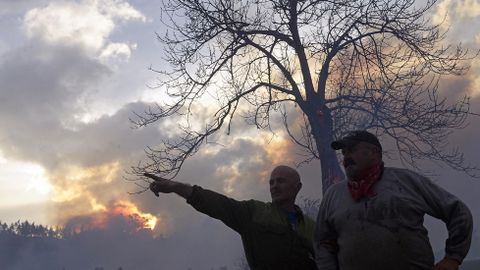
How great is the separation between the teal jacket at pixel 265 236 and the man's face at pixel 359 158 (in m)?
0.80

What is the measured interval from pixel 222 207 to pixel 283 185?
648mm

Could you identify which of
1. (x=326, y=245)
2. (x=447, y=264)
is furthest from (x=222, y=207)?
(x=447, y=264)

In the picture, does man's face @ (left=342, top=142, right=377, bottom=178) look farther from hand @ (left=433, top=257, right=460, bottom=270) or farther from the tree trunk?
the tree trunk

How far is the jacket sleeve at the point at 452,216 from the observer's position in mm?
3002

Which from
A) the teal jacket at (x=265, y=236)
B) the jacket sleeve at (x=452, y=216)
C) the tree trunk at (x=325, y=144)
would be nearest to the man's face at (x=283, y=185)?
the teal jacket at (x=265, y=236)

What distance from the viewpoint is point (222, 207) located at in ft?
12.2

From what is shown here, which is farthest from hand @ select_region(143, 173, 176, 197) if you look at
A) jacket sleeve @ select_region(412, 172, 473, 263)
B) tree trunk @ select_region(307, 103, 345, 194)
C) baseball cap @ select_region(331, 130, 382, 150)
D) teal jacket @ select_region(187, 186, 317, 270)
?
tree trunk @ select_region(307, 103, 345, 194)

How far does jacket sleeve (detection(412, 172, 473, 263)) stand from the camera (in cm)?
300

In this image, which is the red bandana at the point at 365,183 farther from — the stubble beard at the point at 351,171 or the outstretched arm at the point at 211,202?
the outstretched arm at the point at 211,202

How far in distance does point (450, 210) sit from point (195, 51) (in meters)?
8.45

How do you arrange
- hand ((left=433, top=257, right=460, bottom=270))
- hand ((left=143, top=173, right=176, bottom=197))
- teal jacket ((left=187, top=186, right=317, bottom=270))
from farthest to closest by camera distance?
teal jacket ((left=187, top=186, right=317, bottom=270))
hand ((left=143, top=173, right=176, bottom=197))
hand ((left=433, top=257, right=460, bottom=270))

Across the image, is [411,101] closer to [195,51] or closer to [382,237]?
[195,51]

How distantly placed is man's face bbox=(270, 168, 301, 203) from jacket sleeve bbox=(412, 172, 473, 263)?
121cm

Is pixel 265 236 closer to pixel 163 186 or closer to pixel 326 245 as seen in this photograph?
pixel 326 245
